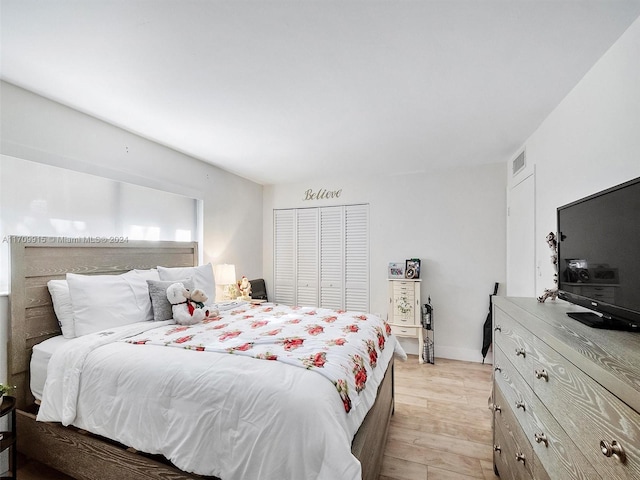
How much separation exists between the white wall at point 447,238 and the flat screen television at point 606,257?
2.39 m

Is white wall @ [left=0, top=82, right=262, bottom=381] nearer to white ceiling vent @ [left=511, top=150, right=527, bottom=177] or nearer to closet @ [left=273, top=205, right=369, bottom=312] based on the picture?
closet @ [left=273, top=205, right=369, bottom=312]

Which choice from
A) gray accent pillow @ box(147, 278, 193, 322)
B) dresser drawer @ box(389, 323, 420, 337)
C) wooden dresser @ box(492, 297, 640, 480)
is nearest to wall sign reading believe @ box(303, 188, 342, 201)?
dresser drawer @ box(389, 323, 420, 337)

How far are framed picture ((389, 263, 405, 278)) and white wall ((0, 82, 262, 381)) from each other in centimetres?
216

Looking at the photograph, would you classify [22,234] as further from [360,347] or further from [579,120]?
[579,120]

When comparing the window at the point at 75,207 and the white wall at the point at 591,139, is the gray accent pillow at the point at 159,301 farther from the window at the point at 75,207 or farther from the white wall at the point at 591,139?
the white wall at the point at 591,139

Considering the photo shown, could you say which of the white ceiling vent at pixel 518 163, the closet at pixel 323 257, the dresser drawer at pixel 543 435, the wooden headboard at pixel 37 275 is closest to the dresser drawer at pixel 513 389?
the dresser drawer at pixel 543 435

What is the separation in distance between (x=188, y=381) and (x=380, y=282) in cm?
324

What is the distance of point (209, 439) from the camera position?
1.31 m

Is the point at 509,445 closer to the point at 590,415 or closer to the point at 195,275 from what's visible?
the point at 590,415

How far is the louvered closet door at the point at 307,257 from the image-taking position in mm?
4648

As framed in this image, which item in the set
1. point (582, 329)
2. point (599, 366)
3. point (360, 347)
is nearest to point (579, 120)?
point (582, 329)

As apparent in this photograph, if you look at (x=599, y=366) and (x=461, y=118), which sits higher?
(x=461, y=118)

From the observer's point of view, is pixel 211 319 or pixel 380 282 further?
pixel 380 282

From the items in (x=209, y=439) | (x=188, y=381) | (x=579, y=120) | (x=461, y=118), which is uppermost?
(x=461, y=118)
